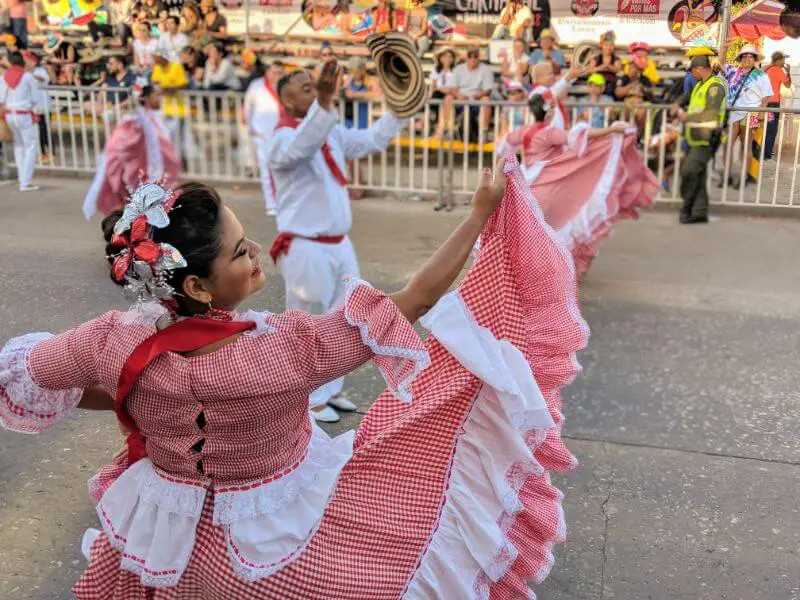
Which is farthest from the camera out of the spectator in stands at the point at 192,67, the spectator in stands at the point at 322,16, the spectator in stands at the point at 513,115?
the spectator in stands at the point at 322,16

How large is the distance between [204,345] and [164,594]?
59 cm

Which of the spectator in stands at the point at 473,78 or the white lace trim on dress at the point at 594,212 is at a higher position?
the spectator in stands at the point at 473,78

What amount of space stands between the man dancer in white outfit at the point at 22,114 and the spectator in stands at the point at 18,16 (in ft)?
11.5

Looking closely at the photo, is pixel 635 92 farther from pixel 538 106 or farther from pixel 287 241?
pixel 287 241

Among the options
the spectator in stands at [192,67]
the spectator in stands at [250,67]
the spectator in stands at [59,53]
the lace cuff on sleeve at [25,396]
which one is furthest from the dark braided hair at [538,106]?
the spectator in stands at [59,53]

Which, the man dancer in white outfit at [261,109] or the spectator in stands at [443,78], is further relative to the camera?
the spectator in stands at [443,78]

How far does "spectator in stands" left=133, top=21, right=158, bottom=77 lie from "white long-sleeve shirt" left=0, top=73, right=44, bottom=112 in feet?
6.61

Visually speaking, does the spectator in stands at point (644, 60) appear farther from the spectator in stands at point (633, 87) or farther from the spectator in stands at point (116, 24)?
the spectator in stands at point (116, 24)

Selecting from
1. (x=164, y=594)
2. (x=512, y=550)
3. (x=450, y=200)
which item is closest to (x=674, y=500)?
(x=512, y=550)

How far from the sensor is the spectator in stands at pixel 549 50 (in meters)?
11.0

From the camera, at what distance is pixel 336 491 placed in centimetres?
217

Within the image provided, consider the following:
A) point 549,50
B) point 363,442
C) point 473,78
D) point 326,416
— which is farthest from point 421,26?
point 363,442

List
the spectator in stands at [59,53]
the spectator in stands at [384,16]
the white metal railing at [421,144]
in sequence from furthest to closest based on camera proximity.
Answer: the spectator in stands at [59,53] < the spectator in stands at [384,16] < the white metal railing at [421,144]

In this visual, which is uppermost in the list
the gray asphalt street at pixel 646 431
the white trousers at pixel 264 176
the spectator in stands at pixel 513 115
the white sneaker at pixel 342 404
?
the spectator in stands at pixel 513 115
